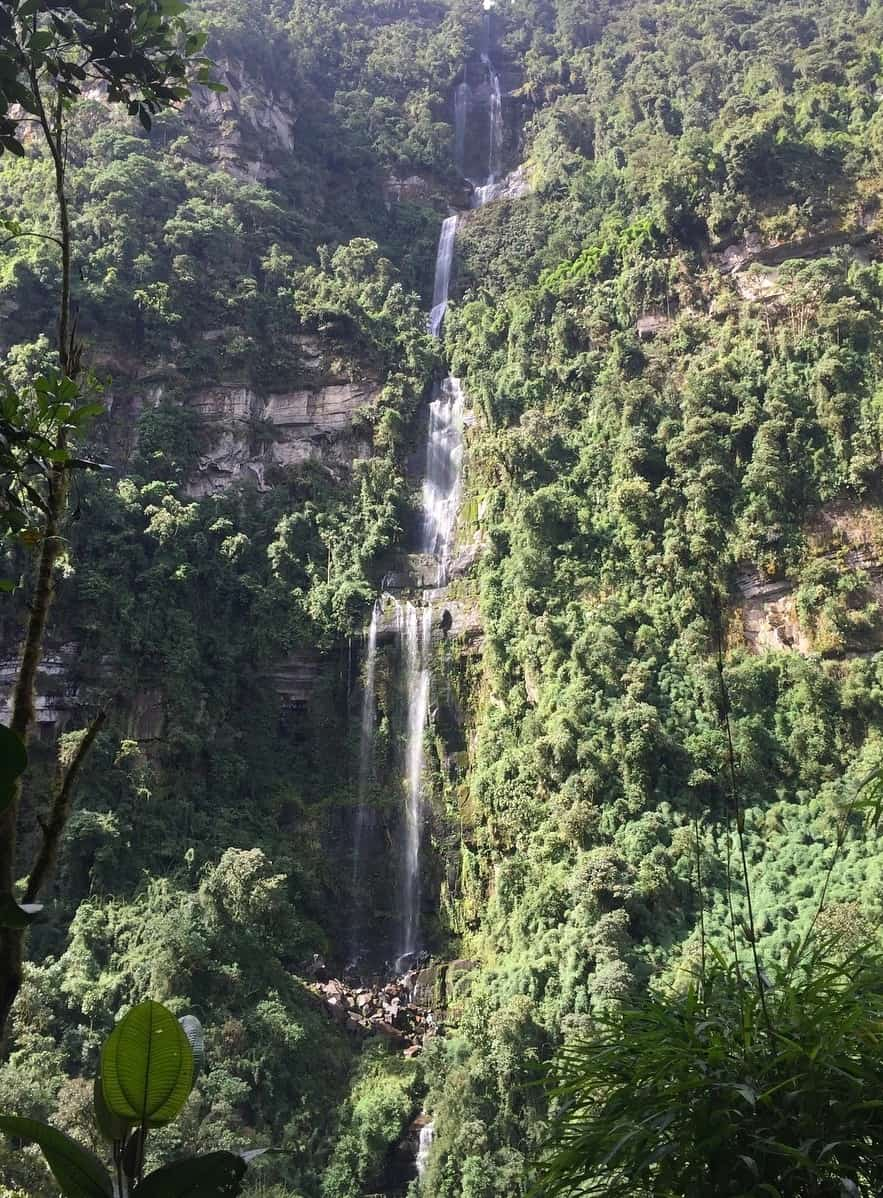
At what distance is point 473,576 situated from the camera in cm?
1856

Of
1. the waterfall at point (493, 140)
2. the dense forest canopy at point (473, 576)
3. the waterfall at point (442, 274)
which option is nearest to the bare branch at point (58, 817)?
the dense forest canopy at point (473, 576)

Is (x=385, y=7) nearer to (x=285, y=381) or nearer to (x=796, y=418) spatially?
(x=285, y=381)

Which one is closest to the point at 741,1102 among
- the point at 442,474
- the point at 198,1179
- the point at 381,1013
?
the point at 198,1179

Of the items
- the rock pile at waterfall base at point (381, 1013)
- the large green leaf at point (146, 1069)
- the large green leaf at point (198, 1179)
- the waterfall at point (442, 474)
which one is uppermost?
the waterfall at point (442, 474)

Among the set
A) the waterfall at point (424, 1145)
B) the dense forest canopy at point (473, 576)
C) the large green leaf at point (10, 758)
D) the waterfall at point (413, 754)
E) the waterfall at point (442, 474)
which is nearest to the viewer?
the large green leaf at point (10, 758)

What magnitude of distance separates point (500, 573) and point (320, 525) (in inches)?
193

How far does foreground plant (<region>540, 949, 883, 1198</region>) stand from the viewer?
4.58 ft

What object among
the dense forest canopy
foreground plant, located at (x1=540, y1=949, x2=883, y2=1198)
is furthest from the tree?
the dense forest canopy

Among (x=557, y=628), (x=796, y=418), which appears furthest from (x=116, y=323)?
(x=796, y=418)

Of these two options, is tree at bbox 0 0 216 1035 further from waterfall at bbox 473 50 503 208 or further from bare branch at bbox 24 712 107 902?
waterfall at bbox 473 50 503 208

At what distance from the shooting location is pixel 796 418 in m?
15.7

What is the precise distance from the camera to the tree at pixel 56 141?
1.49 meters

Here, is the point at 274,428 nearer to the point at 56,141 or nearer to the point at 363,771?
the point at 363,771

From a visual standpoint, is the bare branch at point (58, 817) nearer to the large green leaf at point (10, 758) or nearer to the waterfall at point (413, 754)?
the large green leaf at point (10, 758)
